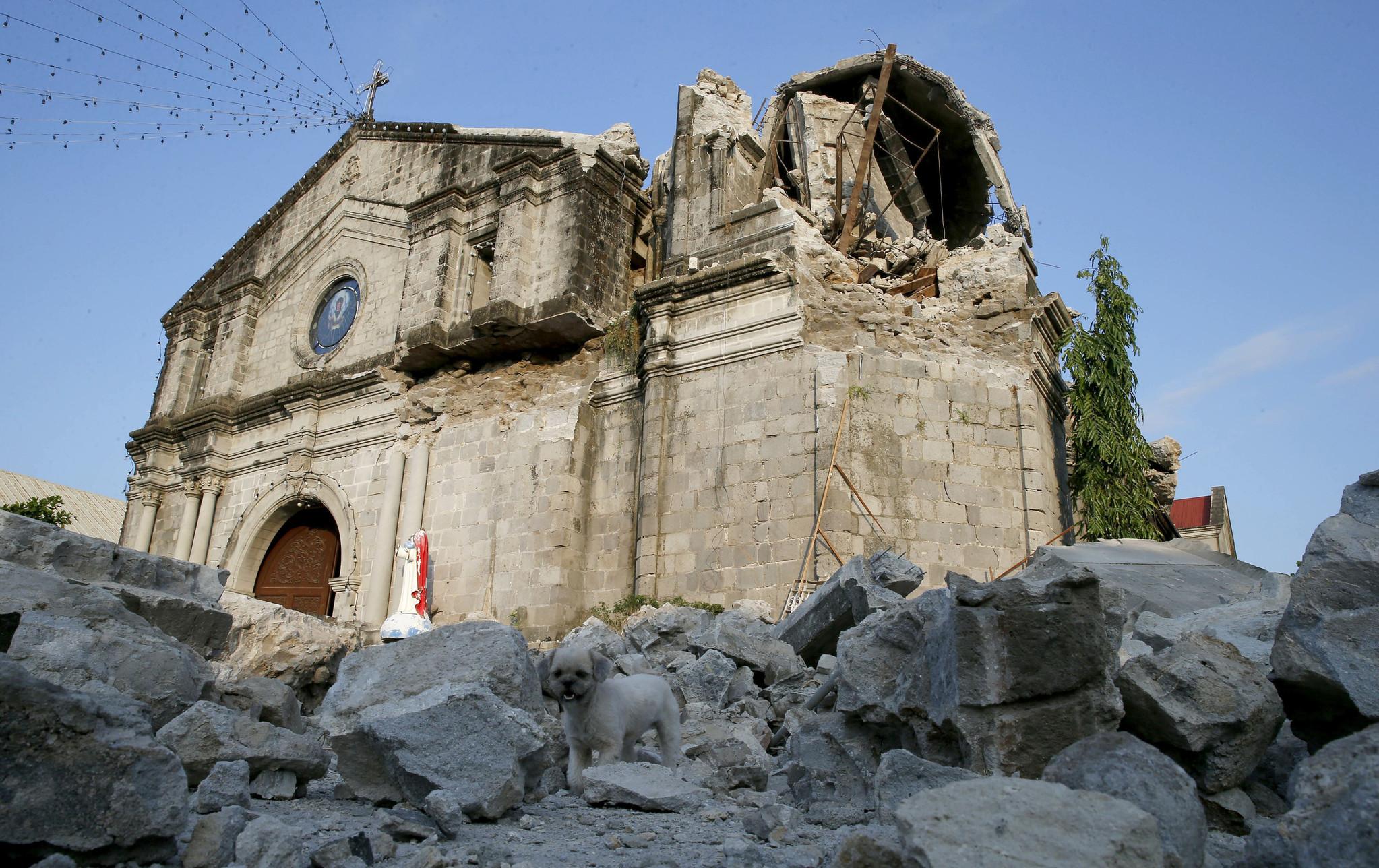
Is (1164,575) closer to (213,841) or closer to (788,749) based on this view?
(788,749)

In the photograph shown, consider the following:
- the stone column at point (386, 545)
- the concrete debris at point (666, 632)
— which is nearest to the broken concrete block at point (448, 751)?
the concrete debris at point (666, 632)

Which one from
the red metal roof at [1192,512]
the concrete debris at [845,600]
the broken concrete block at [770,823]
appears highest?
the red metal roof at [1192,512]

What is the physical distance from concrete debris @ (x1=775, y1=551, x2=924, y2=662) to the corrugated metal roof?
31.2 meters

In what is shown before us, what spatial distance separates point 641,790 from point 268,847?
153cm

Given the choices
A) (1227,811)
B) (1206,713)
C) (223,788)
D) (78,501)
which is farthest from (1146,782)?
(78,501)

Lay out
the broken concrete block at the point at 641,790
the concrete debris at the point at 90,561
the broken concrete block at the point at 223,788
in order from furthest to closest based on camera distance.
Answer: the concrete debris at the point at 90,561 < the broken concrete block at the point at 641,790 < the broken concrete block at the point at 223,788

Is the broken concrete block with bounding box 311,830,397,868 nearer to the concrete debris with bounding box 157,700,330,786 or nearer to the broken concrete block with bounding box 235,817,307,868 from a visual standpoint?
the broken concrete block with bounding box 235,817,307,868

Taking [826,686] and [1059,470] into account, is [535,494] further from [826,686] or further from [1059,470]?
[826,686]

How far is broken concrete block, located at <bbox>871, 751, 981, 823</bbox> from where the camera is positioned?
10.7ft

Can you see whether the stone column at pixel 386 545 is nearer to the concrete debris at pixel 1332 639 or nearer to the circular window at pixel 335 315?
the circular window at pixel 335 315

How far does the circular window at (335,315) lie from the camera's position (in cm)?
1641

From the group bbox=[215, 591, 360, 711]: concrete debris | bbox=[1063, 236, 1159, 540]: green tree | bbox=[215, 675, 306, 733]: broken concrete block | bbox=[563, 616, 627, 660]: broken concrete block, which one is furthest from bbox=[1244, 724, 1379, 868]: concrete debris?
bbox=[1063, 236, 1159, 540]: green tree

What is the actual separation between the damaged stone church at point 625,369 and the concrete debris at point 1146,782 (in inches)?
248

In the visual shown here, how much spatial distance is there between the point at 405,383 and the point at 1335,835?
13.6m
